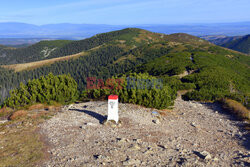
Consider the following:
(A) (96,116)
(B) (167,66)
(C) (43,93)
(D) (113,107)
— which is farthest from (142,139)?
(B) (167,66)

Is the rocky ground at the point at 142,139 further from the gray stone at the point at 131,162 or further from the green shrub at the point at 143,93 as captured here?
the green shrub at the point at 143,93

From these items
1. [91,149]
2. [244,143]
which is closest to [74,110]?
[91,149]

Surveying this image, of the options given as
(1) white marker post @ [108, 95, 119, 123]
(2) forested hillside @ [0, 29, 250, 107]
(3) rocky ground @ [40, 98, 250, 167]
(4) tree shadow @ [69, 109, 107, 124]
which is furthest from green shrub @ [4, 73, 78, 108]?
(2) forested hillside @ [0, 29, 250, 107]

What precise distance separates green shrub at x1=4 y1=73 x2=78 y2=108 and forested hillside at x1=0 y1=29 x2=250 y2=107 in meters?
13.5

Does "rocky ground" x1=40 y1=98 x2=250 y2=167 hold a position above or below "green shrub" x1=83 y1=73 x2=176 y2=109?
below

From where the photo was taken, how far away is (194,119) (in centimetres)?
1498

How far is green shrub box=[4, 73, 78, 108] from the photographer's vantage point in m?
17.7

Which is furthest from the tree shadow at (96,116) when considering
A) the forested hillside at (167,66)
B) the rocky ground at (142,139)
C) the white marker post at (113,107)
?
the forested hillside at (167,66)

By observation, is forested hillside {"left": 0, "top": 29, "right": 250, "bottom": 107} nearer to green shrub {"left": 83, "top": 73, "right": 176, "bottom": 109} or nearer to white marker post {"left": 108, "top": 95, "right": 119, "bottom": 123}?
green shrub {"left": 83, "top": 73, "right": 176, "bottom": 109}

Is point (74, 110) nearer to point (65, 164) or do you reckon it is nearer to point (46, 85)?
point (46, 85)

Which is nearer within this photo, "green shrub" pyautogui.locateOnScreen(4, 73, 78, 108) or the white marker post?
the white marker post

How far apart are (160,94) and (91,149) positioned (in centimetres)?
908

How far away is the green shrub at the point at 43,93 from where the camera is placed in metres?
17.7

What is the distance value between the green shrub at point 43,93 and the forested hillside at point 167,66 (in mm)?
13455
